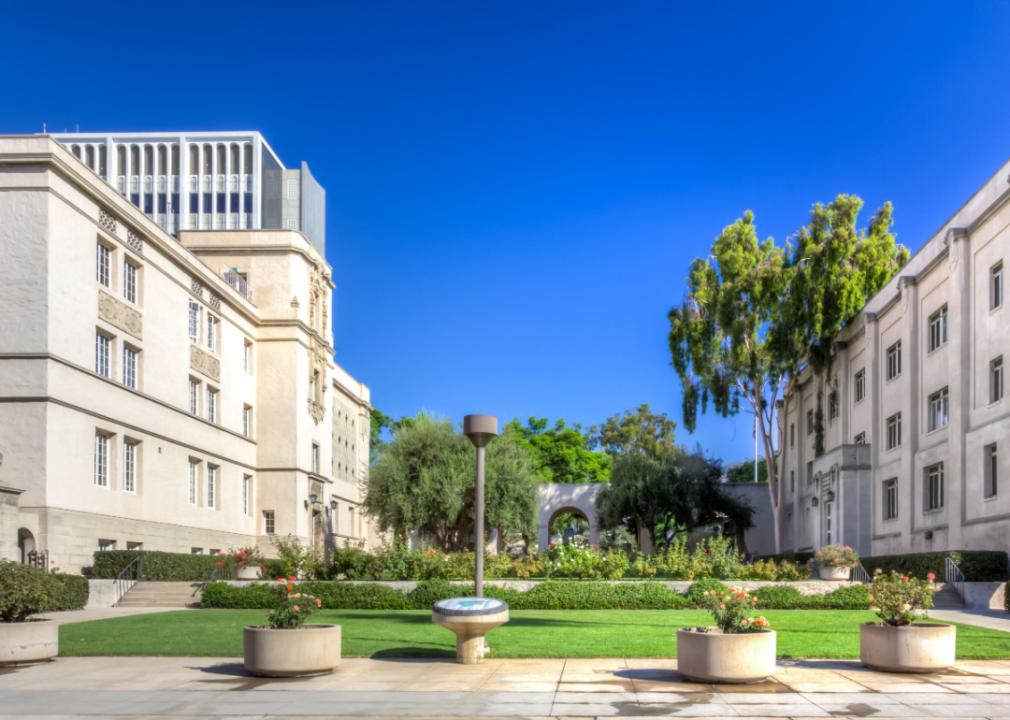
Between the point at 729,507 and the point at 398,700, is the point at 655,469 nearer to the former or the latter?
the point at 729,507

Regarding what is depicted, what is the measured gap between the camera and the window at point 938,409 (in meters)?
34.2

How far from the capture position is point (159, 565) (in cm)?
3112

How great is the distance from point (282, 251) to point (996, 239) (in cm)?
3081

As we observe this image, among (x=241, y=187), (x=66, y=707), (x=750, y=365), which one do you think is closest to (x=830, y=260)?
(x=750, y=365)

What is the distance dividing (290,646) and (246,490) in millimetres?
35782

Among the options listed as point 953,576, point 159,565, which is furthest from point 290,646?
point 953,576

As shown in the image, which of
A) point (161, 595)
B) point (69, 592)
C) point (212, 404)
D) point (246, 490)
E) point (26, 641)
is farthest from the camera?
point (246, 490)

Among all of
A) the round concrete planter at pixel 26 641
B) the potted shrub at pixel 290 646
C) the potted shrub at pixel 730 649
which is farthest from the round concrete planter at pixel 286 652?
the potted shrub at pixel 730 649

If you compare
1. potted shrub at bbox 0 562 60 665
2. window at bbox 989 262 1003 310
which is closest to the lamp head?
potted shrub at bbox 0 562 60 665

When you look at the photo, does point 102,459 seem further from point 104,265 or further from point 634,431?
point 634,431

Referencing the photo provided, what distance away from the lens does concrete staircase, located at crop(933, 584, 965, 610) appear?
2605 cm

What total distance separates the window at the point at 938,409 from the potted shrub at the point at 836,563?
7108 millimetres

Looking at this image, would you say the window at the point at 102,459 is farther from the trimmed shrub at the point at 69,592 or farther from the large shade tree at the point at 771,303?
the large shade tree at the point at 771,303

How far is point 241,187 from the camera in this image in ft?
329
